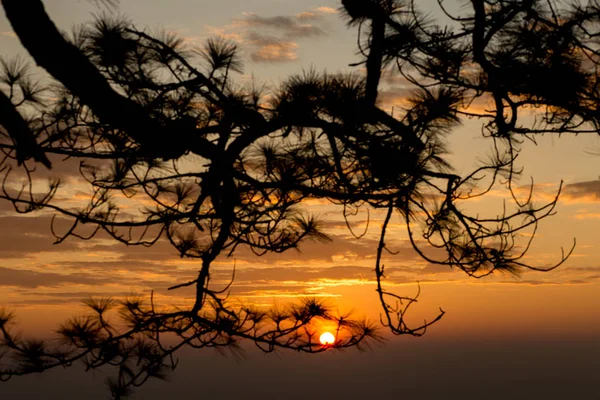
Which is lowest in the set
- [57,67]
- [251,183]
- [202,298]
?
[202,298]

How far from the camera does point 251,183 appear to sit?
221cm

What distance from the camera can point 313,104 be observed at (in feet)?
6.90

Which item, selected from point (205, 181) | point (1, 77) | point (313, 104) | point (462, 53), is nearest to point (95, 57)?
point (1, 77)

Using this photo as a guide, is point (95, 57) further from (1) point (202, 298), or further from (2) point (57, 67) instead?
(1) point (202, 298)

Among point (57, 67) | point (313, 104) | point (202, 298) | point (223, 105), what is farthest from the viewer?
point (202, 298)

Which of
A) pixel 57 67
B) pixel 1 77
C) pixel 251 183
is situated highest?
pixel 1 77

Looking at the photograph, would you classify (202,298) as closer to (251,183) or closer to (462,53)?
(251,183)

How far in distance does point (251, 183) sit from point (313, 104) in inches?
13.0

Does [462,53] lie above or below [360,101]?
above

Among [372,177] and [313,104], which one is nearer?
[313,104]

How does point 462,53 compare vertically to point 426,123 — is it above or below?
above

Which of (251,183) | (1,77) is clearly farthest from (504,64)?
(1,77)

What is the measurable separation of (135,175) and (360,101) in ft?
2.74

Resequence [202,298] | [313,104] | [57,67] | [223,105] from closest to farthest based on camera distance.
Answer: [57,67]
[313,104]
[223,105]
[202,298]
